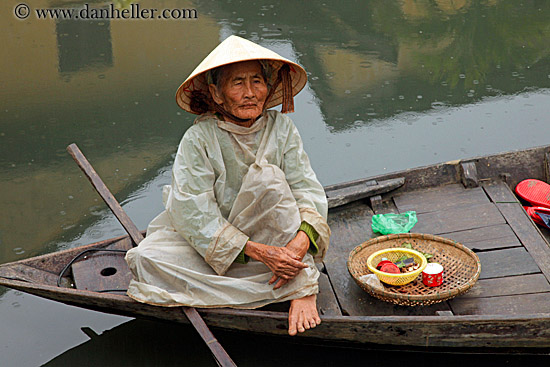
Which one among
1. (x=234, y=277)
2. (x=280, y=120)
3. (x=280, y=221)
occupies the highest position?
(x=280, y=120)

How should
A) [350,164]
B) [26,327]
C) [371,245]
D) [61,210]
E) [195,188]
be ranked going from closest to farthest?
1. [195,188]
2. [371,245]
3. [26,327]
4. [61,210]
5. [350,164]

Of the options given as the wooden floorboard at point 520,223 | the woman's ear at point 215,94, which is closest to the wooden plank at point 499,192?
the wooden floorboard at point 520,223

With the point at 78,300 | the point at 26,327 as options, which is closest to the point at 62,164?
the point at 26,327

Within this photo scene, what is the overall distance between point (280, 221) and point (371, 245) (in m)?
0.72

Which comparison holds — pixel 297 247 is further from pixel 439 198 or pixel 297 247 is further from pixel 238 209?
pixel 439 198

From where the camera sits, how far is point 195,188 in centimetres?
287

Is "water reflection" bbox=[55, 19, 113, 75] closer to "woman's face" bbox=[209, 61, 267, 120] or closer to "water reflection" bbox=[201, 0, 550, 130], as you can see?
"water reflection" bbox=[201, 0, 550, 130]

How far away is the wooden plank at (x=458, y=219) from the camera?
3601mm

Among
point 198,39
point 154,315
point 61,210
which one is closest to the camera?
point 154,315

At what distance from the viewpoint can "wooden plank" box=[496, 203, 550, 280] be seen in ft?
10.8

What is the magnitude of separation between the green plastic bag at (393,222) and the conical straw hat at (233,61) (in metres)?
0.91

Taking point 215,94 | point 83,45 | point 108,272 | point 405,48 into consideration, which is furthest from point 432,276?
point 83,45

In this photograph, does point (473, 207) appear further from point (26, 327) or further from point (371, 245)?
point (26, 327)

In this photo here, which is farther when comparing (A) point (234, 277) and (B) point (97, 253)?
(B) point (97, 253)
